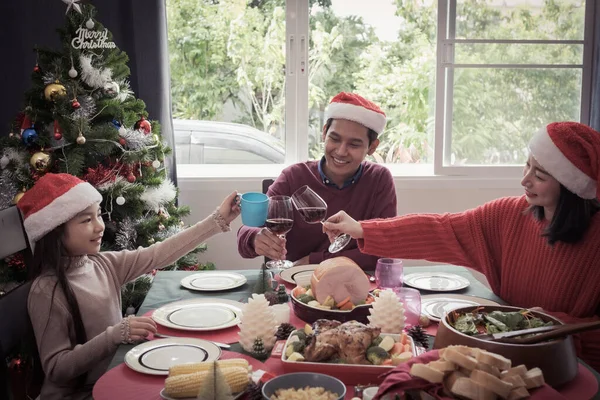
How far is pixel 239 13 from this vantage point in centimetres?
395

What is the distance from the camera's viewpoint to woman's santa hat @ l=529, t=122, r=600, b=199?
1.82 m

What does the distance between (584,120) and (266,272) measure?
271cm

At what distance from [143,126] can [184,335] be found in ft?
5.42

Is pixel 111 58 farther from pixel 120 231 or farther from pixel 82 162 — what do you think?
pixel 120 231

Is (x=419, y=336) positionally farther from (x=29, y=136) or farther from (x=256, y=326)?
(x=29, y=136)

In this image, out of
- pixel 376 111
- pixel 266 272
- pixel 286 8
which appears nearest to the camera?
pixel 266 272

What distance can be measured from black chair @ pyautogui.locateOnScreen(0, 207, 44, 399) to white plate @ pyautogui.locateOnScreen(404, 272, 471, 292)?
1139 millimetres

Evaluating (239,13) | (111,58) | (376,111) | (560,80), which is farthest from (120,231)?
(560,80)

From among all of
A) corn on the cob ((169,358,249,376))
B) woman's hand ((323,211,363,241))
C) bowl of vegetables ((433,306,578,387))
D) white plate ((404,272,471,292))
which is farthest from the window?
corn on the cob ((169,358,249,376))

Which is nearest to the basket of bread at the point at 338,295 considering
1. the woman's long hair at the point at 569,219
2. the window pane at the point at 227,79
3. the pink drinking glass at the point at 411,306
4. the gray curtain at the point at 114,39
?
the pink drinking glass at the point at 411,306

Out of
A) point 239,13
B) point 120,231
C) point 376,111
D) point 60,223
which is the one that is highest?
point 239,13

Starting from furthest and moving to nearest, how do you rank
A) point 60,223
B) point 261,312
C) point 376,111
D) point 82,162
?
point 82,162 < point 376,111 < point 60,223 < point 261,312

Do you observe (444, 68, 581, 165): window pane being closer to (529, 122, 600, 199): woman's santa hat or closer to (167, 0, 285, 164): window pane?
(167, 0, 285, 164): window pane

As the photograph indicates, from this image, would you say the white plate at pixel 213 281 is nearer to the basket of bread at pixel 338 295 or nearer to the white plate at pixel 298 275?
the white plate at pixel 298 275
